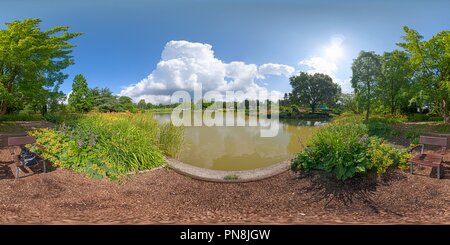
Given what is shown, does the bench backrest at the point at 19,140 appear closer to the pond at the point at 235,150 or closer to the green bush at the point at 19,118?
the pond at the point at 235,150

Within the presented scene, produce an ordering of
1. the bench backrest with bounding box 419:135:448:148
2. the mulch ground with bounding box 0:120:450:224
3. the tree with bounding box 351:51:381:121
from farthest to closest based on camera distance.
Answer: the tree with bounding box 351:51:381:121 < the bench backrest with bounding box 419:135:448:148 < the mulch ground with bounding box 0:120:450:224

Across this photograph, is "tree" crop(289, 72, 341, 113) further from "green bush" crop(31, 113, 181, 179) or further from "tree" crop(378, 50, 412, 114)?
"green bush" crop(31, 113, 181, 179)

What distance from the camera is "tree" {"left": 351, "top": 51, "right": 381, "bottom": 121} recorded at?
19.9 metres

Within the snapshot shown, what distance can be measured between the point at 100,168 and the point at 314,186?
502 centimetres

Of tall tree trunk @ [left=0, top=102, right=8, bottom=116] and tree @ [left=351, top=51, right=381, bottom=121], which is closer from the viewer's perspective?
tall tree trunk @ [left=0, top=102, right=8, bottom=116]

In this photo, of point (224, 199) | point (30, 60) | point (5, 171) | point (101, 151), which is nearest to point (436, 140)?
point (224, 199)

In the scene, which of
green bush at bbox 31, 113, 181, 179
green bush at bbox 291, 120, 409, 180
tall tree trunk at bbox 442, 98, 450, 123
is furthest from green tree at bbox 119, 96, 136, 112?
tall tree trunk at bbox 442, 98, 450, 123

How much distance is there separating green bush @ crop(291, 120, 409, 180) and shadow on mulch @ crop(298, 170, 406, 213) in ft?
0.50

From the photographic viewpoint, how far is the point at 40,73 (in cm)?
1295

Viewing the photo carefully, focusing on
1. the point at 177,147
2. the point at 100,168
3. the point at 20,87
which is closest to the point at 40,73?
the point at 20,87

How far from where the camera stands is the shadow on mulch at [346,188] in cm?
528

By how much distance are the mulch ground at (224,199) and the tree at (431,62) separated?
29.6 ft

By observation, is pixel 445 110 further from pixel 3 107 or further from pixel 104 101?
pixel 104 101

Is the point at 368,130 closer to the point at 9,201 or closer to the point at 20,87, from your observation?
the point at 9,201
